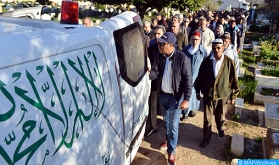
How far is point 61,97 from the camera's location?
62.6 inches

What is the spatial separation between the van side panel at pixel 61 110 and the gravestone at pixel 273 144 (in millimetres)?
2517

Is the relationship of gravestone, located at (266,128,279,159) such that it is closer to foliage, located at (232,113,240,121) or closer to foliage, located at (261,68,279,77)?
foliage, located at (232,113,240,121)

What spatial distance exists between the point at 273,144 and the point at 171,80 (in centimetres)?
186

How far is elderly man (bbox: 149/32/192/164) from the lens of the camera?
11.3 feet

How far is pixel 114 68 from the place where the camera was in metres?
2.36

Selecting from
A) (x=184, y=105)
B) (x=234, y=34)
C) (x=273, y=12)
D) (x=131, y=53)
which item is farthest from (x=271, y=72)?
(x=273, y=12)

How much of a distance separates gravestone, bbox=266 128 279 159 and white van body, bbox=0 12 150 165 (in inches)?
92.7

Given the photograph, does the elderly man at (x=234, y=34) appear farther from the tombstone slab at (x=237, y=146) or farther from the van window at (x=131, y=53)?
the van window at (x=131, y=53)

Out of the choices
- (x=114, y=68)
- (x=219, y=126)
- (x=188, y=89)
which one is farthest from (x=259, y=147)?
(x=114, y=68)

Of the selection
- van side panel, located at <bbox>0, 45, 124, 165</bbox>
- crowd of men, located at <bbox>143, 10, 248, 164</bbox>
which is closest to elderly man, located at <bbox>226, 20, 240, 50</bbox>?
crowd of men, located at <bbox>143, 10, 248, 164</bbox>

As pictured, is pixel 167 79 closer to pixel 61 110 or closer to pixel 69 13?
pixel 69 13

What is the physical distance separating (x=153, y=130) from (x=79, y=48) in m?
3.16

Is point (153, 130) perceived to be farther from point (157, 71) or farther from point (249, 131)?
point (249, 131)

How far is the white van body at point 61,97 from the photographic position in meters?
1.24
